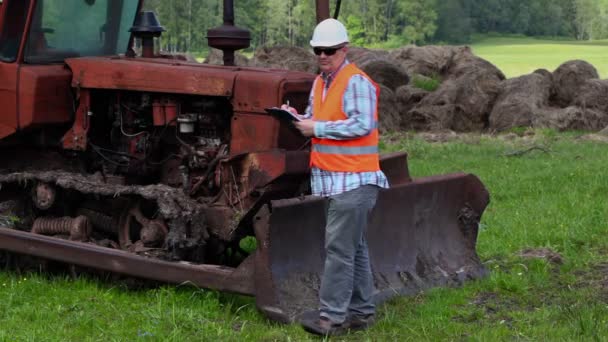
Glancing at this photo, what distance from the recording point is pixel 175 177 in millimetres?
7770

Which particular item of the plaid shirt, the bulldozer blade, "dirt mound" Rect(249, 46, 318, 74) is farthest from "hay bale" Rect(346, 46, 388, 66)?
the plaid shirt

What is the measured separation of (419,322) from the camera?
6566 millimetres

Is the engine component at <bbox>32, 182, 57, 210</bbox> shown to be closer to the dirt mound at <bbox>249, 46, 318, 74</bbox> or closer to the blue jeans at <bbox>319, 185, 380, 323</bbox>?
the blue jeans at <bbox>319, 185, 380, 323</bbox>

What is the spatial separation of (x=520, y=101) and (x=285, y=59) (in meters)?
4.64

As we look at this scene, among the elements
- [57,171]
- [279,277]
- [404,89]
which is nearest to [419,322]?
[279,277]

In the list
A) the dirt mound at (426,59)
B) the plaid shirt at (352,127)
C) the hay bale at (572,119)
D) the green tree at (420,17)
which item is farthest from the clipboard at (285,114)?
the green tree at (420,17)

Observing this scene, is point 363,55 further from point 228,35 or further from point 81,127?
point 228,35

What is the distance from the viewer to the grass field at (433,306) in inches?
247

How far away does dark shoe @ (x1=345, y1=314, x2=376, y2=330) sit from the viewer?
21.1 ft

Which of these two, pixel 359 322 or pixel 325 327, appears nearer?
pixel 325 327

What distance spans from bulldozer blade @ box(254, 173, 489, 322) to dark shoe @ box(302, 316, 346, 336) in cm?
16

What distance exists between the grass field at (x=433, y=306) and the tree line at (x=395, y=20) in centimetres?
2669

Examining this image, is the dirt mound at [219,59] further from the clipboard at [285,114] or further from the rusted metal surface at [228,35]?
the clipboard at [285,114]

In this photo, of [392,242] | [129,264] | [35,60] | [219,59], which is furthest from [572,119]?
[129,264]
